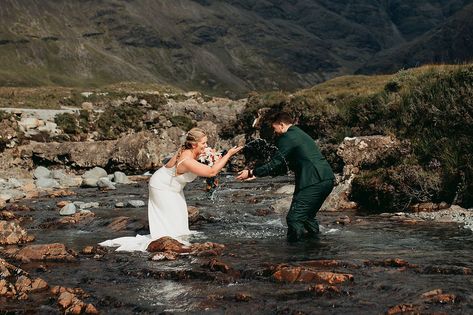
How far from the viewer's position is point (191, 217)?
16297mm

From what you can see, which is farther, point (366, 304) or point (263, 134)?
point (263, 134)

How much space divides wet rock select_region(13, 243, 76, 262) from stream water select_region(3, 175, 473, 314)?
0.31m

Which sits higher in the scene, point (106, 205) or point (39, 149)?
point (39, 149)

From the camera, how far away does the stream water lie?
7629mm

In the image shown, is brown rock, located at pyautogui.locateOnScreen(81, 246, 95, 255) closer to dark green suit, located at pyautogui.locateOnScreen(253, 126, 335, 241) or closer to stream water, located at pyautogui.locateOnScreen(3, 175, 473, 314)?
stream water, located at pyautogui.locateOnScreen(3, 175, 473, 314)

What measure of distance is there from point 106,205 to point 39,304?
1429 centimetres

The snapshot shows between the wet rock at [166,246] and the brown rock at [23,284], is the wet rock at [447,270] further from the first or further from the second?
the brown rock at [23,284]

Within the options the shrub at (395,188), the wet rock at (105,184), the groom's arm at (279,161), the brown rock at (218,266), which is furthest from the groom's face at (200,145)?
the wet rock at (105,184)

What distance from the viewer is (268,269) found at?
9281 mm

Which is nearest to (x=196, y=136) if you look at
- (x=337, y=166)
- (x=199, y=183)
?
(x=337, y=166)

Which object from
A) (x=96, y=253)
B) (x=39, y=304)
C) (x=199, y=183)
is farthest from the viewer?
(x=199, y=183)

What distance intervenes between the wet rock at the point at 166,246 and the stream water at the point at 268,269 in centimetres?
35

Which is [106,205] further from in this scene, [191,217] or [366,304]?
[366,304]

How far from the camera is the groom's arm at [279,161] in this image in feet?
39.1
